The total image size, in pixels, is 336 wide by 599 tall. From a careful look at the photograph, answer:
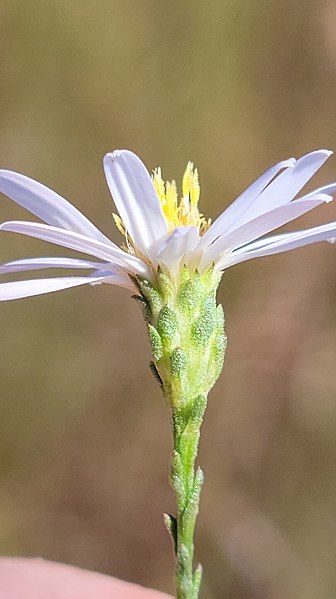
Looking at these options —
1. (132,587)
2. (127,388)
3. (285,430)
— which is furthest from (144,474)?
(132,587)

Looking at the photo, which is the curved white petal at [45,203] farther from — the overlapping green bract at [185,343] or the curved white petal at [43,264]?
the overlapping green bract at [185,343]

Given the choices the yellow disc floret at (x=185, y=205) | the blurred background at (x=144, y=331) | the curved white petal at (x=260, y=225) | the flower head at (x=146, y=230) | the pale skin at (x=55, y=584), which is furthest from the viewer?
the blurred background at (x=144, y=331)

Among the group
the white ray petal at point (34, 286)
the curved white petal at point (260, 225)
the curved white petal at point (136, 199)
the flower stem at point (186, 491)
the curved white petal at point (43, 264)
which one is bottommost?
the flower stem at point (186, 491)

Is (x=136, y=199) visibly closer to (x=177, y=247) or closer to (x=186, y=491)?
(x=177, y=247)

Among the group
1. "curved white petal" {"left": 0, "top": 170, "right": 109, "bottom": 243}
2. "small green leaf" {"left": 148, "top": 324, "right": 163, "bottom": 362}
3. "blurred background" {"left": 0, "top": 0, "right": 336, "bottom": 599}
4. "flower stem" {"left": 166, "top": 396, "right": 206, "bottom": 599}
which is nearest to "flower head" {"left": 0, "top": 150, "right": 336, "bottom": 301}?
"curved white petal" {"left": 0, "top": 170, "right": 109, "bottom": 243}

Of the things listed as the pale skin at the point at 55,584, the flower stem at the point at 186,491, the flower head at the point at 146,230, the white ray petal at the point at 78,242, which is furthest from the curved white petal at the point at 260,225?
the pale skin at the point at 55,584

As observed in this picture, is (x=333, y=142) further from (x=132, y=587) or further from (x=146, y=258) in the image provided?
(x=146, y=258)

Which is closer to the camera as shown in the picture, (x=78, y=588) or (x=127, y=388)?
(x=78, y=588)
